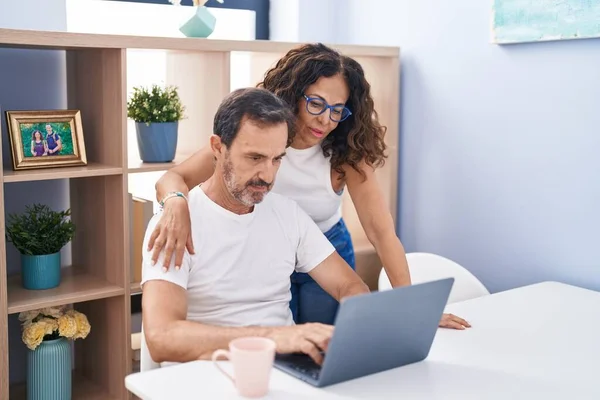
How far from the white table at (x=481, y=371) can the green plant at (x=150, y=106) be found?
1.22 metres

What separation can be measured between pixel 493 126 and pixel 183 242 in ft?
4.48

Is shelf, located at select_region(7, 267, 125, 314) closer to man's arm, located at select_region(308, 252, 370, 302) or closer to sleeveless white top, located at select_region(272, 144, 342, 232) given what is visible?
sleeveless white top, located at select_region(272, 144, 342, 232)

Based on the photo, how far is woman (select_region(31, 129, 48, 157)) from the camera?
2445 millimetres

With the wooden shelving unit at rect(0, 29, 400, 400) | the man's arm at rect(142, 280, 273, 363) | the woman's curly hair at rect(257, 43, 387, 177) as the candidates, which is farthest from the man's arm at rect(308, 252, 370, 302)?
the wooden shelving unit at rect(0, 29, 400, 400)

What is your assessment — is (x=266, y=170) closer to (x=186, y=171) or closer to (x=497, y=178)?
(x=186, y=171)

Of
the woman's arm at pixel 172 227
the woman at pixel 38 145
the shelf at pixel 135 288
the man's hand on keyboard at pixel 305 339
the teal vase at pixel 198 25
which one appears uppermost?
the teal vase at pixel 198 25

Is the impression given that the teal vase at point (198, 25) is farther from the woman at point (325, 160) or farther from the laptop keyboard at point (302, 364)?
the laptop keyboard at point (302, 364)

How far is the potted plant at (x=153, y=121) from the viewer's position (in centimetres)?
264

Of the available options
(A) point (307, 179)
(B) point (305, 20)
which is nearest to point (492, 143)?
(A) point (307, 179)

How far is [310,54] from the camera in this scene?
6.97 feet

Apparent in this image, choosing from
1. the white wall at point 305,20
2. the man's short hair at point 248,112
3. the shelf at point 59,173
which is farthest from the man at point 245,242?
the white wall at point 305,20

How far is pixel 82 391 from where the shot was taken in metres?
2.70

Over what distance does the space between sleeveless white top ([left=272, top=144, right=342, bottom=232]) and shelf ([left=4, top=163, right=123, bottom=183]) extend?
58 cm

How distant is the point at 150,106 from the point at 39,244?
58cm
